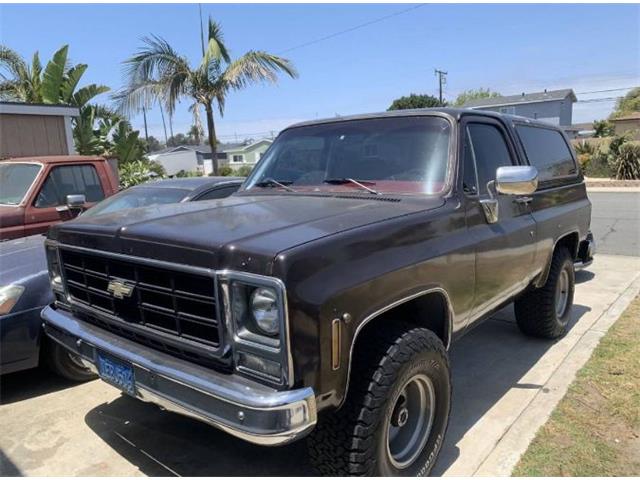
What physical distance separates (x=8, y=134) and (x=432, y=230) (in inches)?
450

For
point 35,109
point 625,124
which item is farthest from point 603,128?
point 35,109

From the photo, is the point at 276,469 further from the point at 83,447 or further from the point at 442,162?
the point at 442,162

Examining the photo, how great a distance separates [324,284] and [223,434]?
1760 millimetres

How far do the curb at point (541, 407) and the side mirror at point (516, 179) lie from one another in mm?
1498

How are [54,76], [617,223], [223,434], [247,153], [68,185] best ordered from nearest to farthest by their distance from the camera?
1. [223,434]
2. [68,185]
3. [617,223]
4. [54,76]
5. [247,153]

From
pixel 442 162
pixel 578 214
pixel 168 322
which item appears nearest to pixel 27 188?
pixel 168 322

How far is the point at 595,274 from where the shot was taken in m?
7.36

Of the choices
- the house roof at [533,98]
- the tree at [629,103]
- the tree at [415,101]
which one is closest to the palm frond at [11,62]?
the tree at [415,101]

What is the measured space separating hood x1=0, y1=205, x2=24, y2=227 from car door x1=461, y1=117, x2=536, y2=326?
5.08 meters

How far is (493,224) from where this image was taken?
353 centimetres

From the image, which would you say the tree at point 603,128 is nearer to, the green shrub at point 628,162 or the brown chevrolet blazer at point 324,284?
the green shrub at point 628,162

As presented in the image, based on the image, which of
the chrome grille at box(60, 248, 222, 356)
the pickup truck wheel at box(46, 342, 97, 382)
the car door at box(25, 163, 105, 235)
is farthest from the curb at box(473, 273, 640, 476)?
the car door at box(25, 163, 105, 235)

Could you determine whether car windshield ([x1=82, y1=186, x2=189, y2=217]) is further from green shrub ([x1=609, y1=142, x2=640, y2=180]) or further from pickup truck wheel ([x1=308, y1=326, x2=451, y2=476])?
green shrub ([x1=609, y1=142, x2=640, y2=180])

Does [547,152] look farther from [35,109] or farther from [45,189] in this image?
[35,109]
